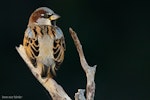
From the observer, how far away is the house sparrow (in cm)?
263

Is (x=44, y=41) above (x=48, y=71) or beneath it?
above

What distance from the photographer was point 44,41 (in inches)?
103

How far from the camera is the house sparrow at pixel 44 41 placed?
2.63 m

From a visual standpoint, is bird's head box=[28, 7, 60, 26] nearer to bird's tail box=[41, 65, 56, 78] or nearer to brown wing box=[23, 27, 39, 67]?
brown wing box=[23, 27, 39, 67]

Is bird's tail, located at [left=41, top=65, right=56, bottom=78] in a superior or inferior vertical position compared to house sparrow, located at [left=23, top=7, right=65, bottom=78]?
inferior

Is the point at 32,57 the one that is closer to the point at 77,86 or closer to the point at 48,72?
the point at 48,72

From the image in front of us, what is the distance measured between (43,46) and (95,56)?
1205 mm

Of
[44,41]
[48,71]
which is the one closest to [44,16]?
[44,41]

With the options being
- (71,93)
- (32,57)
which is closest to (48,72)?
(32,57)

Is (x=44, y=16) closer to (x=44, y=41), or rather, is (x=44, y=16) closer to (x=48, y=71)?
(x=44, y=41)

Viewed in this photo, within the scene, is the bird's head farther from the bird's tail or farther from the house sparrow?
the bird's tail

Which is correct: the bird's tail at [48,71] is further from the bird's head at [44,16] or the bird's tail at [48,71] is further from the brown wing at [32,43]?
the bird's head at [44,16]

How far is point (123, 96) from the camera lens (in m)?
3.81

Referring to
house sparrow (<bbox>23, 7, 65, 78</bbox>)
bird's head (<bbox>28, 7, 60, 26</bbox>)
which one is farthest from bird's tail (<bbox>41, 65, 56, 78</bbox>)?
bird's head (<bbox>28, 7, 60, 26</bbox>)
